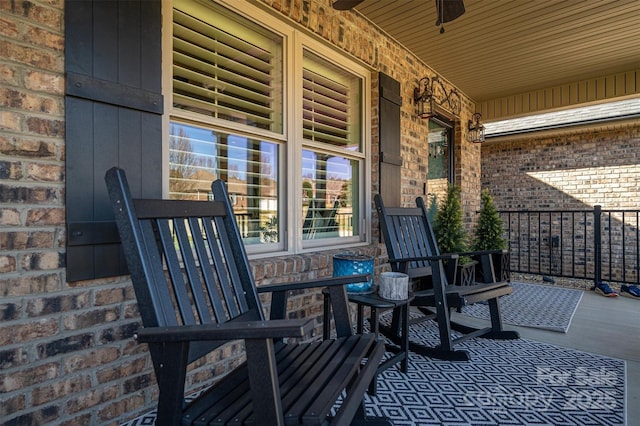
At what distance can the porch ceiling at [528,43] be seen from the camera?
310 centimetres

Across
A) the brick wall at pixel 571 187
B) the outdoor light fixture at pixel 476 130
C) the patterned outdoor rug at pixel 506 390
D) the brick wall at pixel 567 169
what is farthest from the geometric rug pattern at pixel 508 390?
the brick wall at pixel 567 169

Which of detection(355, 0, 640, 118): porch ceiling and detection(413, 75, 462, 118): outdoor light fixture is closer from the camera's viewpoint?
detection(355, 0, 640, 118): porch ceiling

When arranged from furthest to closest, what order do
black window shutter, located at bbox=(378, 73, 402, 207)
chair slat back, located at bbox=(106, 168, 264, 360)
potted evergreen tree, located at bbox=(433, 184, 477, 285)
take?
1. potted evergreen tree, located at bbox=(433, 184, 477, 285)
2. black window shutter, located at bbox=(378, 73, 402, 207)
3. chair slat back, located at bbox=(106, 168, 264, 360)

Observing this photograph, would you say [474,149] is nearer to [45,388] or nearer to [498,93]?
[498,93]

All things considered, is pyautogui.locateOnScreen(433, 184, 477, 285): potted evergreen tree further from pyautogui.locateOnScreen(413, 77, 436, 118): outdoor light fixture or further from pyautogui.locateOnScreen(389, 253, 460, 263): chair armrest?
pyautogui.locateOnScreen(389, 253, 460, 263): chair armrest

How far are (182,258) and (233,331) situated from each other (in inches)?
24.4

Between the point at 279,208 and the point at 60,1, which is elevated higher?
the point at 60,1

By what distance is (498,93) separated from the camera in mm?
5152

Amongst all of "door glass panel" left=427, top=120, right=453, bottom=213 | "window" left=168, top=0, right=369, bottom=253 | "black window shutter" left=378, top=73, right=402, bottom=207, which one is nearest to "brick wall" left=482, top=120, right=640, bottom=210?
"door glass panel" left=427, top=120, right=453, bottom=213

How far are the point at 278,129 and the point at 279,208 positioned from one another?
57 cm

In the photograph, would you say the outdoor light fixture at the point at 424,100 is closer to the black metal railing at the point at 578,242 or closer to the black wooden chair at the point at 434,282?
the black wooden chair at the point at 434,282

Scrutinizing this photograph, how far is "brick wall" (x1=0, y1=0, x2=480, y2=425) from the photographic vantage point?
4.37 ft

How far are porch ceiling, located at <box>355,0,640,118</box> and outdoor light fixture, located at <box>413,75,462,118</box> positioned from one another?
193 mm

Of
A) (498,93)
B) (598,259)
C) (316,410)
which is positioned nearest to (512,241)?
(598,259)
